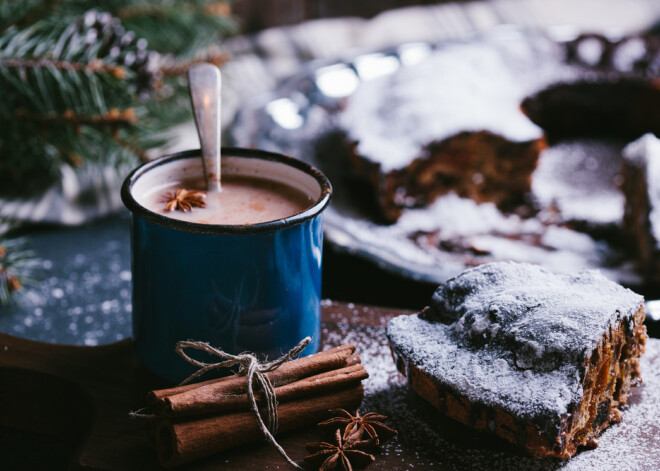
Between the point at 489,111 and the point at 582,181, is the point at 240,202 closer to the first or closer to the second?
the point at 489,111

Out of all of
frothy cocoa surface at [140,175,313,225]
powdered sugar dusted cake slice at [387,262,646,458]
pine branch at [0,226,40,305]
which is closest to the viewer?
powdered sugar dusted cake slice at [387,262,646,458]

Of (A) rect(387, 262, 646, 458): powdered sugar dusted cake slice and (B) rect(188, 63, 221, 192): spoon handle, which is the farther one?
(B) rect(188, 63, 221, 192): spoon handle

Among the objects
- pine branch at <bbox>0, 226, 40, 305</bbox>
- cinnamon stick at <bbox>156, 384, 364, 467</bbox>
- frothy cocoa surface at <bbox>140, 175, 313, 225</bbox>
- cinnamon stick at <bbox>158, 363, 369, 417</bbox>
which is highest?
frothy cocoa surface at <bbox>140, 175, 313, 225</bbox>

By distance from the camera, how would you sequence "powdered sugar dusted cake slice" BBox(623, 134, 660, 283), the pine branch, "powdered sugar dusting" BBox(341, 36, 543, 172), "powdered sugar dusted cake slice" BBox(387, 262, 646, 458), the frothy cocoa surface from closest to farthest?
"powdered sugar dusted cake slice" BBox(387, 262, 646, 458)
the frothy cocoa surface
the pine branch
"powdered sugar dusted cake slice" BBox(623, 134, 660, 283)
"powdered sugar dusting" BBox(341, 36, 543, 172)

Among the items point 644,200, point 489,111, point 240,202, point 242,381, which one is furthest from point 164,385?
point 489,111

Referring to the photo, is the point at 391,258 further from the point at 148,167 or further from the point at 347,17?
the point at 347,17

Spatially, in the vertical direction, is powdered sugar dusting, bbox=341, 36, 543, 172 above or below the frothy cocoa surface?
below

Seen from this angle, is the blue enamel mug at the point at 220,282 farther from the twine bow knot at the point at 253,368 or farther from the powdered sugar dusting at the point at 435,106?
the powdered sugar dusting at the point at 435,106

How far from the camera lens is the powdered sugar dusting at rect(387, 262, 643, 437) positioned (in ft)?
2.43

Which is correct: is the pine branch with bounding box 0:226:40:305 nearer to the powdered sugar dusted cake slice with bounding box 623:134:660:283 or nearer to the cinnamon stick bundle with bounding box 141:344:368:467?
the cinnamon stick bundle with bounding box 141:344:368:467

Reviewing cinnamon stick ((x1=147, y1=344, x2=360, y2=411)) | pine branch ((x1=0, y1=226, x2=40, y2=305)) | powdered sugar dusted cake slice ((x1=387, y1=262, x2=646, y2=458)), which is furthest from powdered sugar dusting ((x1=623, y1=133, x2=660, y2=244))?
pine branch ((x1=0, y1=226, x2=40, y2=305))

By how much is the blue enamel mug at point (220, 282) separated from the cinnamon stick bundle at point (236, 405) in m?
0.05

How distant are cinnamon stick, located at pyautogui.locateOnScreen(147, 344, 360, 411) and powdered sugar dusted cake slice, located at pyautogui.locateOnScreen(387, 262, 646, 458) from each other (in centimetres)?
7

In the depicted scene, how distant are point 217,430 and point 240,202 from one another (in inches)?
11.3
